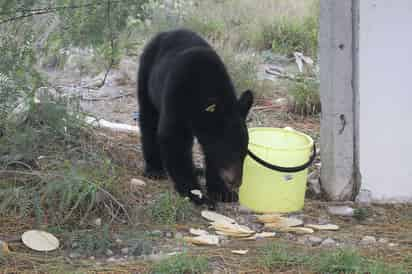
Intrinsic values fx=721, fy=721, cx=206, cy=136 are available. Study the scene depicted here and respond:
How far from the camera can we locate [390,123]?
18.8ft

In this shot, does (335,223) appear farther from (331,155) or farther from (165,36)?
(165,36)

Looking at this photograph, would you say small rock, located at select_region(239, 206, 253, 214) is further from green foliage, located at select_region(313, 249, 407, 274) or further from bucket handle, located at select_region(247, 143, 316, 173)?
green foliage, located at select_region(313, 249, 407, 274)

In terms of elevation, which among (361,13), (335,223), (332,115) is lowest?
(335,223)

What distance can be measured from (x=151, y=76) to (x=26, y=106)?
111cm

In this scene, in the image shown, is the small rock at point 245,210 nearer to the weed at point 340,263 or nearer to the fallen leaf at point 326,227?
the fallen leaf at point 326,227

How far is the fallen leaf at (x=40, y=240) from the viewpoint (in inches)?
178

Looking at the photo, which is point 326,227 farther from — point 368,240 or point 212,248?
point 212,248

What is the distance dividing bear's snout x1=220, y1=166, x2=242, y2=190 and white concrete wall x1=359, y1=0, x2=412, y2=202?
3.58ft

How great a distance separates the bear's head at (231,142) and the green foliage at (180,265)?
125cm

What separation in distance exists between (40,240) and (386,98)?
2893 mm

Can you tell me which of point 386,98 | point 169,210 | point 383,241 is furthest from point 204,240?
point 386,98

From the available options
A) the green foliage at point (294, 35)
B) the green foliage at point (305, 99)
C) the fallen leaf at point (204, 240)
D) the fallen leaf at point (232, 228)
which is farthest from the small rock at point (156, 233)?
the green foliage at point (294, 35)

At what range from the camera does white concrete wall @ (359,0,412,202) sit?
5.62 meters

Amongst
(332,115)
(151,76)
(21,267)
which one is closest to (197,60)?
(151,76)
